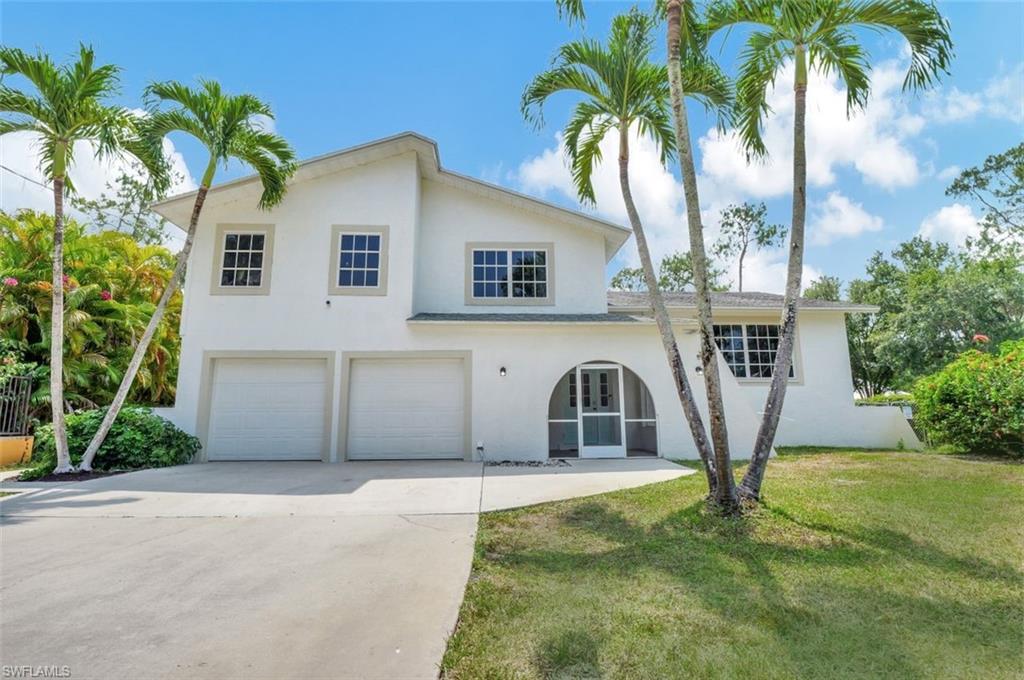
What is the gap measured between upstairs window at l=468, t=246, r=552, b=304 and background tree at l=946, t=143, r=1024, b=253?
26.2m

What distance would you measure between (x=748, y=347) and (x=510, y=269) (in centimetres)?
787

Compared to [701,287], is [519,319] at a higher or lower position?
higher

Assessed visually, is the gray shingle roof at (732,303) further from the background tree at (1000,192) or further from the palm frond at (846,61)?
the background tree at (1000,192)

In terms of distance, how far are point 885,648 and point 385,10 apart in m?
13.0

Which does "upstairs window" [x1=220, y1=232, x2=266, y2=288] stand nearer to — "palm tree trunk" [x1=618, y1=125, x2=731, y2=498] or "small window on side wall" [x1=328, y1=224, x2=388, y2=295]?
"small window on side wall" [x1=328, y1=224, x2=388, y2=295]

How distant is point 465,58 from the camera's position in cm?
1120

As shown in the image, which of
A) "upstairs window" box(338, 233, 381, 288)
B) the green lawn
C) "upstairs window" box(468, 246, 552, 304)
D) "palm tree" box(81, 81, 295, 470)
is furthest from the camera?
"upstairs window" box(468, 246, 552, 304)

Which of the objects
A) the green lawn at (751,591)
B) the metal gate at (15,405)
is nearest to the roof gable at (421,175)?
the metal gate at (15,405)

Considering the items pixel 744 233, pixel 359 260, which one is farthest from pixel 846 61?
pixel 744 233

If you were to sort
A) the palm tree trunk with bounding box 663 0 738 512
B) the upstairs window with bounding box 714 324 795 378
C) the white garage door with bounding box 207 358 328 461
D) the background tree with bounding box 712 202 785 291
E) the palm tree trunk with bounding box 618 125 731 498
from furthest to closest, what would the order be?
the background tree with bounding box 712 202 785 291 → the upstairs window with bounding box 714 324 795 378 → the white garage door with bounding box 207 358 328 461 → the palm tree trunk with bounding box 618 125 731 498 → the palm tree trunk with bounding box 663 0 738 512

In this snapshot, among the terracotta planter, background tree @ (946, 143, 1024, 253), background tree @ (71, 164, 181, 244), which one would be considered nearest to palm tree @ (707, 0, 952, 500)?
the terracotta planter

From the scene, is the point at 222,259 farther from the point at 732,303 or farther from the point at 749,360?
the point at 749,360

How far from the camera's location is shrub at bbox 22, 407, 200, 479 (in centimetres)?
922

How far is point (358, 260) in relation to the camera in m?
12.0
